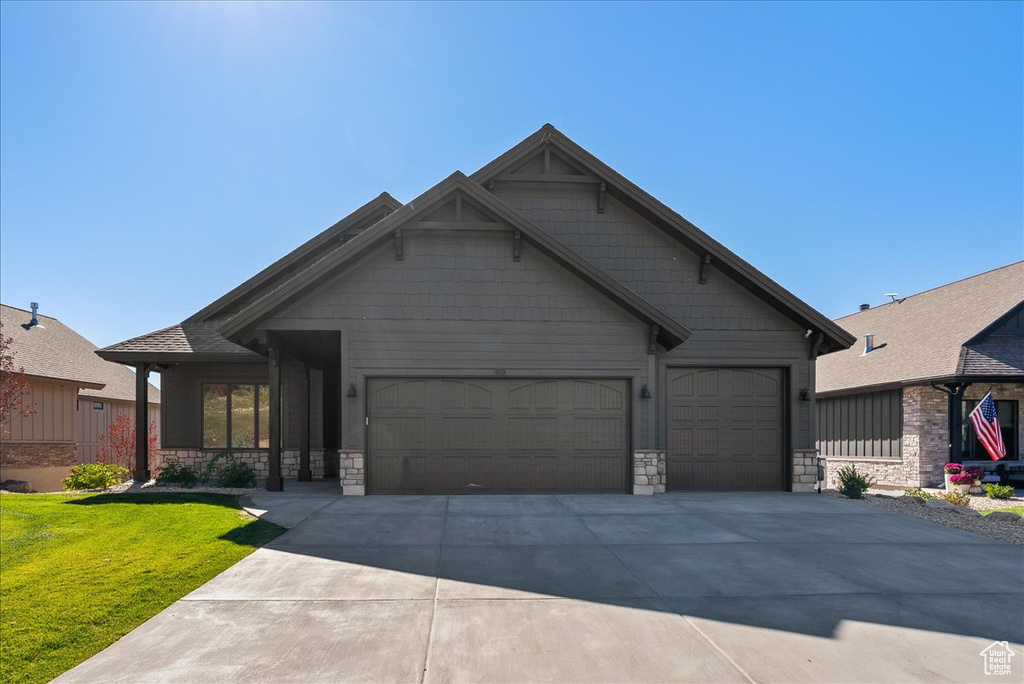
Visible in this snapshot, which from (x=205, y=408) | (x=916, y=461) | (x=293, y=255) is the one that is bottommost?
(x=916, y=461)

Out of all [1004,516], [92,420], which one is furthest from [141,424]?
[1004,516]

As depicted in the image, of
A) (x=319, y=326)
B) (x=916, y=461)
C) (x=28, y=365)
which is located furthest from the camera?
(x=28, y=365)

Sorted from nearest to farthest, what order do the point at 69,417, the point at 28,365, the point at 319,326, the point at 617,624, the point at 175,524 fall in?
the point at 617,624 < the point at 175,524 < the point at 319,326 < the point at 28,365 < the point at 69,417

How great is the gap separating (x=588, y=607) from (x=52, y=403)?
22907 millimetres

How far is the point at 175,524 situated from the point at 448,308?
20.5 feet

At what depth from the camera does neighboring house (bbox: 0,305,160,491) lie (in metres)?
20.3

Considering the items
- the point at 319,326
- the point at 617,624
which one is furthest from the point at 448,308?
the point at 617,624

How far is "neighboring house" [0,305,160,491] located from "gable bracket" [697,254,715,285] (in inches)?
782

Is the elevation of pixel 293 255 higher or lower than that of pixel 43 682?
higher

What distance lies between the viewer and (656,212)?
14.2m

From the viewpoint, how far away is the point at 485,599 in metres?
6.10

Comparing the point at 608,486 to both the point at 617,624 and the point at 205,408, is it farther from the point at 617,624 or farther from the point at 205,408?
the point at 205,408

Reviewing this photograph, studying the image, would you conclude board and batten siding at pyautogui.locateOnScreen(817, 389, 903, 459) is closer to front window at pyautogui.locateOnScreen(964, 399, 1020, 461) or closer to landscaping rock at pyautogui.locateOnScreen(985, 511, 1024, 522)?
front window at pyautogui.locateOnScreen(964, 399, 1020, 461)

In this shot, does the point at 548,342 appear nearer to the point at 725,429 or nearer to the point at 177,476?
the point at 725,429
